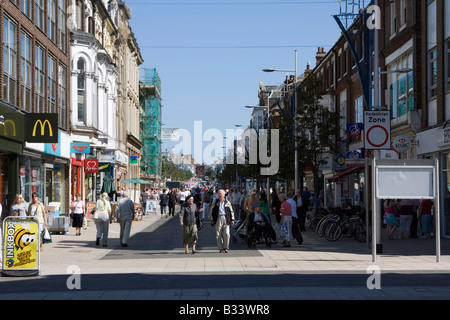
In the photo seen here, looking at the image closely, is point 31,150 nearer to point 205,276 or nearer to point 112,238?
point 112,238

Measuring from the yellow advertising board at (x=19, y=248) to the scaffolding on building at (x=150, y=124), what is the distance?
68771mm

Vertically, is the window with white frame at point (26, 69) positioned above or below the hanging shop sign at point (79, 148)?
above

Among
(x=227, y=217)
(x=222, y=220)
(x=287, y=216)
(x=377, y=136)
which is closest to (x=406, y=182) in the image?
(x=377, y=136)

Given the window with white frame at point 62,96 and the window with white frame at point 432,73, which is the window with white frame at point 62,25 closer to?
the window with white frame at point 62,96

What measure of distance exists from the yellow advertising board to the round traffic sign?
888 cm

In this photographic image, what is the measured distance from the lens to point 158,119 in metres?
90.8

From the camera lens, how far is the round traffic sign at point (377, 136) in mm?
18047

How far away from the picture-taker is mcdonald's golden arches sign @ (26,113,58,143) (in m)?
26.5

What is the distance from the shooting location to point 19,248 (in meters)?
13.9

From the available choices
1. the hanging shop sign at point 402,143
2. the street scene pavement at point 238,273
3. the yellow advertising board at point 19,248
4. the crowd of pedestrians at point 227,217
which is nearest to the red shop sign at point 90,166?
the crowd of pedestrians at point 227,217

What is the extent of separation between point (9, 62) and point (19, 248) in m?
13.2

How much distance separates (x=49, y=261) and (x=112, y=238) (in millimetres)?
8370

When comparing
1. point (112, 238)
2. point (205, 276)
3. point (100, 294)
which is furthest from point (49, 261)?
point (112, 238)

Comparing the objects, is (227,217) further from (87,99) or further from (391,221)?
(87,99)
